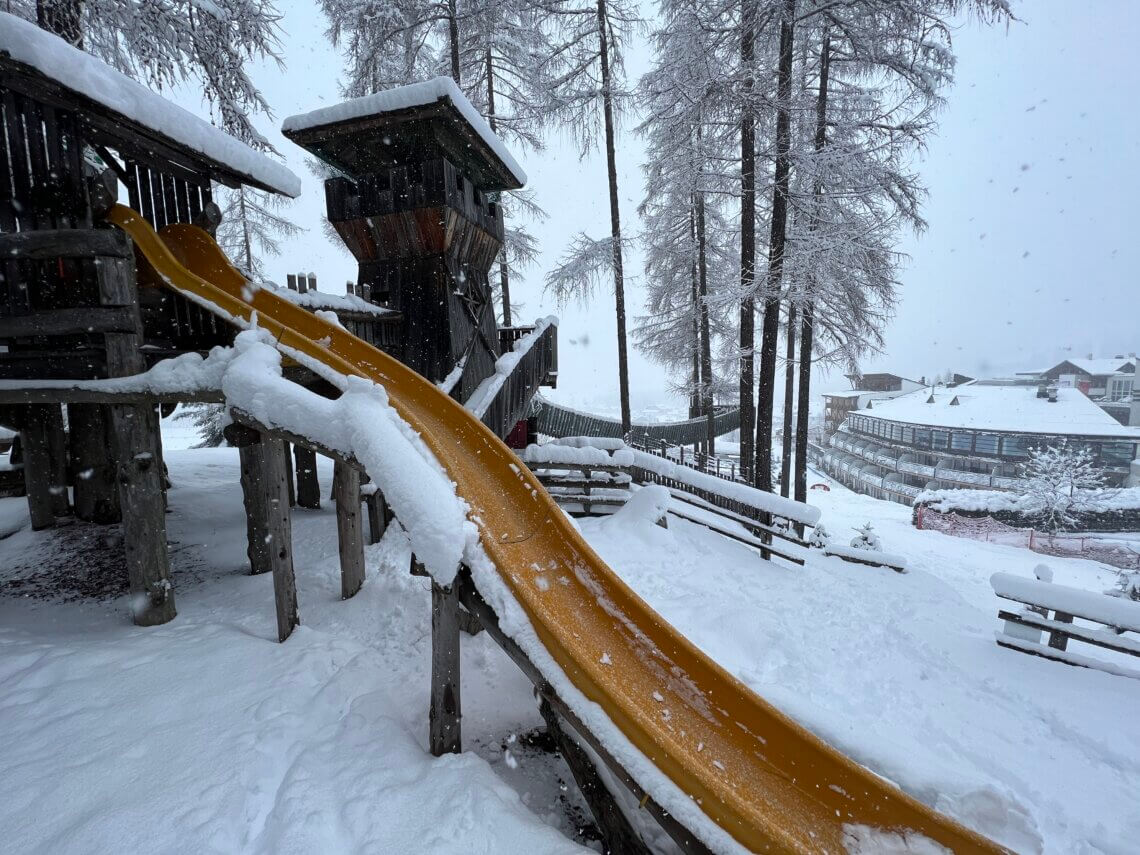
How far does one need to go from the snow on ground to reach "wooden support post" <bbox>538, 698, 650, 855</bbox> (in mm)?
220

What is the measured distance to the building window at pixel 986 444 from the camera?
3098 cm

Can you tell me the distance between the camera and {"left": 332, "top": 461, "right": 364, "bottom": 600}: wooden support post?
457 centimetres

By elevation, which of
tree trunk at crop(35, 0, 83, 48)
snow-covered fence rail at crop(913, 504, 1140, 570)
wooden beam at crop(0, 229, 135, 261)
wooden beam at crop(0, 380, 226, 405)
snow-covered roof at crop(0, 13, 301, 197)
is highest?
tree trunk at crop(35, 0, 83, 48)

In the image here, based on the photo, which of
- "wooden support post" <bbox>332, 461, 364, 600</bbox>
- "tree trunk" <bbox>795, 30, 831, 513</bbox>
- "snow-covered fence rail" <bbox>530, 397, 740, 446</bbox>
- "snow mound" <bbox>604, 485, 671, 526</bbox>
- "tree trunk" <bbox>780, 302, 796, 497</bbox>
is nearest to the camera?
"wooden support post" <bbox>332, 461, 364, 600</bbox>

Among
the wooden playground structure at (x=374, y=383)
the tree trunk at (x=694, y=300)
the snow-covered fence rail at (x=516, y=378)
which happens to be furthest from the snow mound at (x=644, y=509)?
the tree trunk at (x=694, y=300)

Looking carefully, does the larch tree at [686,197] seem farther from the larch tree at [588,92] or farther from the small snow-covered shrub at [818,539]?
the small snow-covered shrub at [818,539]

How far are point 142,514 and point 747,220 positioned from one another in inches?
439

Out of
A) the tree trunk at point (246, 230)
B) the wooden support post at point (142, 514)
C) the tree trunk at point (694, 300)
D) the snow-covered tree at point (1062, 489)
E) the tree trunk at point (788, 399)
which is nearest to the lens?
the wooden support post at point (142, 514)

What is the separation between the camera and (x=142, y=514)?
385 cm

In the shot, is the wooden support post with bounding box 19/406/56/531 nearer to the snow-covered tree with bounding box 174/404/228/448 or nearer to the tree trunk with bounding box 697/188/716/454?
the snow-covered tree with bounding box 174/404/228/448

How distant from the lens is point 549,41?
12.4 metres

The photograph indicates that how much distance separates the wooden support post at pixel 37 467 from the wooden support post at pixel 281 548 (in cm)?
453

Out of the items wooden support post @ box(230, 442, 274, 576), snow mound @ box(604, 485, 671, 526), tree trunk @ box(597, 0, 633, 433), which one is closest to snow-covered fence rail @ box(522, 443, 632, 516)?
snow mound @ box(604, 485, 671, 526)

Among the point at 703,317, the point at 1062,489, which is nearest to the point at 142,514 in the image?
the point at 703,317
